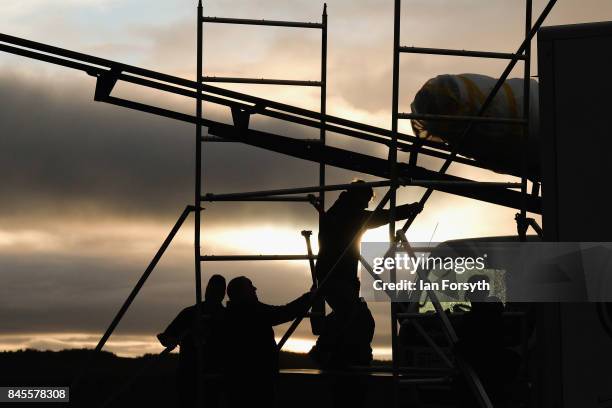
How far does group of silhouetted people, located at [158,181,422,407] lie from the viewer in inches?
392

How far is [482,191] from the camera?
10.5 meters

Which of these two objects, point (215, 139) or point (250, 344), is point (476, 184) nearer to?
point (250, 344)

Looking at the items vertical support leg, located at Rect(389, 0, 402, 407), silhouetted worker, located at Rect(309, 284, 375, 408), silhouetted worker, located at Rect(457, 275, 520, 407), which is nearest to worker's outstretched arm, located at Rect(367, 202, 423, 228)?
vertical support leg, located at Rect(389, 0, 402, 407)

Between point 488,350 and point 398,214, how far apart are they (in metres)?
1.57

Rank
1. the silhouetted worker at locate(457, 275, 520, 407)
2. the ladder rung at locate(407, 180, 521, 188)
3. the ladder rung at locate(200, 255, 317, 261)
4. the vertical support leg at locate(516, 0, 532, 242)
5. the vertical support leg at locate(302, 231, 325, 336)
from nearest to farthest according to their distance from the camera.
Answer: the silhouetted worker at locate(457, 275, 520, 407) < the ladder rung at locate(407, 180, 521, 188) < the vertical support leg at locate(516, 0, 532, 242) < the ladder rung at locate(200, 255, 317, 261) < the vertical support leg at locate(302, 231, 325, 336)

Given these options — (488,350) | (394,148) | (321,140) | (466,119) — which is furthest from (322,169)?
(488,350)

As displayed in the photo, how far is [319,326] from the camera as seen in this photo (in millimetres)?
10703

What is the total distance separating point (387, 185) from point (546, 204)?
2.24 meters

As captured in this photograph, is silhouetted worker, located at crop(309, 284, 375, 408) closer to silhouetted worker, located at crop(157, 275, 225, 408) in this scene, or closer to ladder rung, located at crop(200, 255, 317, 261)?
ladder rung, located at crop(200, 255, 317, 261)

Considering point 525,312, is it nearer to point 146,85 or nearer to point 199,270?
point 199,270

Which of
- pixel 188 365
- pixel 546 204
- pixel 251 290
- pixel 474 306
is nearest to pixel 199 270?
pixel 251 290

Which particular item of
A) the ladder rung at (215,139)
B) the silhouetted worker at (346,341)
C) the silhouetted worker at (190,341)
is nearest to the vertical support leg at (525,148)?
the silhouetted worker at (346,341)

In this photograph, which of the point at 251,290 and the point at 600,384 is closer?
the point at 600,384

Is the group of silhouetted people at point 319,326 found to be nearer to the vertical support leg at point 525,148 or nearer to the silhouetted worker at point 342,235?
the silhouetted worker at point 342,235
